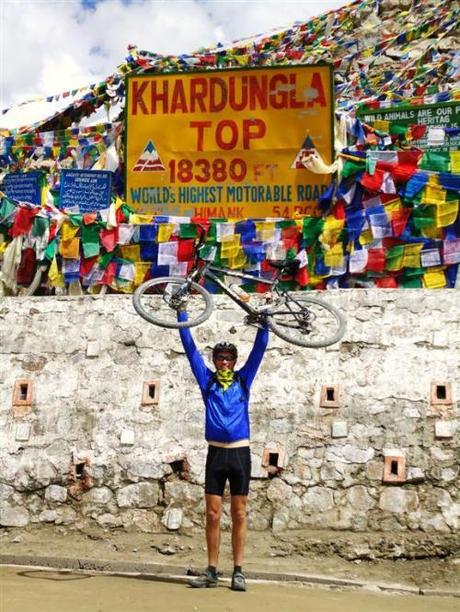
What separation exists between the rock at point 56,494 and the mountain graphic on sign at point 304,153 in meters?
5.18

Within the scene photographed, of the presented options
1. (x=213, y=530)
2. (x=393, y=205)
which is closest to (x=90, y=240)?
(x=393, y=205)

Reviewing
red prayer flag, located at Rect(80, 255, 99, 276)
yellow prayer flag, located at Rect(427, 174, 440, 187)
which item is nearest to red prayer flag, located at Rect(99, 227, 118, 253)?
red prayer flag, located at Rect(80, 255, 99, 276)

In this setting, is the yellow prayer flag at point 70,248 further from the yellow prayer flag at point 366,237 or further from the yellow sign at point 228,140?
the yellow prayer flag at point 366,237

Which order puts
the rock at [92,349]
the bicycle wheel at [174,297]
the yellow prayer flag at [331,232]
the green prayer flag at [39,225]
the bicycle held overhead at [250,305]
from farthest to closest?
the green prayer flag at [39,225] < the yellow prayer flag at [331,232] < the rock at [92,349] < the bicycle held overhead at [250,305] < the bicycle wheel at [174,297]

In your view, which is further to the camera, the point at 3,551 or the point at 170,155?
the point at 170,155

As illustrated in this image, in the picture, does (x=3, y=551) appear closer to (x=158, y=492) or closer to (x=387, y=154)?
(x=158, y=492)

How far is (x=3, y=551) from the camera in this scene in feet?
28.1

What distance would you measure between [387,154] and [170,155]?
312cm

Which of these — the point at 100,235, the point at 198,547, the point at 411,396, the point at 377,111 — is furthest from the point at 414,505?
the point at 377,111

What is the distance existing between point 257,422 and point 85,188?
452 centimetres

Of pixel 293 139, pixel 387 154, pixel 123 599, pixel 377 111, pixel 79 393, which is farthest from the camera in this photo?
pixel 377 111

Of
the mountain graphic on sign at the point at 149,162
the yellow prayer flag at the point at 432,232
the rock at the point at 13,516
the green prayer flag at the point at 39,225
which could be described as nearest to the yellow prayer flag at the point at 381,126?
the mountain graphic on sign at the point at 149,162

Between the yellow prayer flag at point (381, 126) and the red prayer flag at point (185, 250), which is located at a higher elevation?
the yellow prayer flag at point (381, 126)

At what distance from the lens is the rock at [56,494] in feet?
29.6
